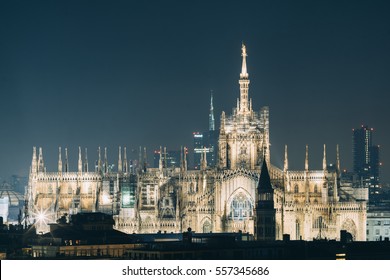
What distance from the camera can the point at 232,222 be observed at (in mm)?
196250

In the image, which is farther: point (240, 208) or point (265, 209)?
point (240, 208)

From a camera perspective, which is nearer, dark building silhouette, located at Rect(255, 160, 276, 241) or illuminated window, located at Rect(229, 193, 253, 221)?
dark building silhouette, located at Rect(255, 160, 276, 241)

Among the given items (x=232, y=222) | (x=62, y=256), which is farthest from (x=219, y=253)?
(x=232, y=222)

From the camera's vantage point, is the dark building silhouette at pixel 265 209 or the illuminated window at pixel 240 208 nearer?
→ the dark building silhouette at pixel 265 209

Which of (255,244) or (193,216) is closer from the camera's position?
(255,244)

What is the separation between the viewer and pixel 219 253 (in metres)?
145

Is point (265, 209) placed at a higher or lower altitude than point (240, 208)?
lower

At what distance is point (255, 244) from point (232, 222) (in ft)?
121

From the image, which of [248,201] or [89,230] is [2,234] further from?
[248,201]
